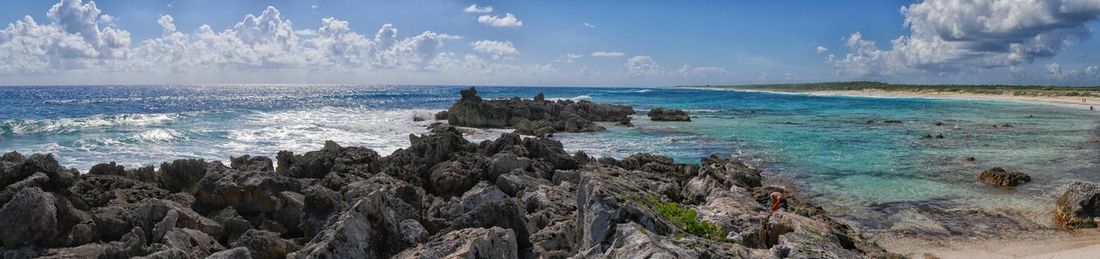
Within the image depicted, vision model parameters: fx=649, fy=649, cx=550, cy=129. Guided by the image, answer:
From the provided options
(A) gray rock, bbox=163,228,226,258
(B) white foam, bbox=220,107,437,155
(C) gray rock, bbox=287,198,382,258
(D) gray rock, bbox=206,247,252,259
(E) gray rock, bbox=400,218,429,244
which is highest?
(C) gray rock, bbox=287,198,382,258

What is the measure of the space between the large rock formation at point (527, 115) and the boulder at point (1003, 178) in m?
23.4

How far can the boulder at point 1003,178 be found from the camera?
19.7m

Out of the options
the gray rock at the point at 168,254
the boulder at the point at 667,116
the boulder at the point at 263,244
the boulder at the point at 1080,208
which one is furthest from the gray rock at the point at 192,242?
the boulder at the point at 667,116

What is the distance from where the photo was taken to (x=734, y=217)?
985 cm

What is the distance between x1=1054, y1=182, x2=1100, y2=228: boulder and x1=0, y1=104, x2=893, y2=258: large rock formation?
0.04 m

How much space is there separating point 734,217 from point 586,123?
1334 inches

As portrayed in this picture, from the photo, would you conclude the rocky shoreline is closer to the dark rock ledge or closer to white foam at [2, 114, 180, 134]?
the dark rock ledge

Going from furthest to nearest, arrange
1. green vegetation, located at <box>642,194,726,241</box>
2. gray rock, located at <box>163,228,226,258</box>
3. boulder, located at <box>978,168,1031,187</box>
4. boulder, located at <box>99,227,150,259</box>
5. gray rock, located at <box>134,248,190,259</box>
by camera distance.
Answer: boulder, located at <box>978,168,1031,187</box> < gray rock, located at <box>163,228,226,258</box> < boulder, located at <box>99,227,150,259</box> < green vegetation, located at <box>642,194,726,241</box> < gray rock, located at <box>134,248,190,259</box>

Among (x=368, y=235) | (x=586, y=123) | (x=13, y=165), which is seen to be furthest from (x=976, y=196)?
(x=586, y=123)

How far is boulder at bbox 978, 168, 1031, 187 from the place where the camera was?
19672 millimetres

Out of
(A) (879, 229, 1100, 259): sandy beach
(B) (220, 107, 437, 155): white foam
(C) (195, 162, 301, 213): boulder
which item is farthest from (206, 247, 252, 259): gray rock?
(B) (220, 107, 437, 155): white foam

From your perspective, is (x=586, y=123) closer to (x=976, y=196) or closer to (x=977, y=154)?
(x=977, y=154)

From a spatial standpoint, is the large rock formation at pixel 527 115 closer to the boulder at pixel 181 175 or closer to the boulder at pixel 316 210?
the boulder at pixel 181 175

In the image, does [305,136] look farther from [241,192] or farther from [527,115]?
[241,192]
